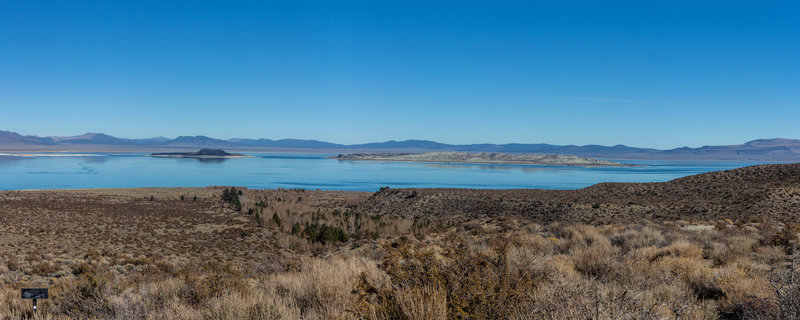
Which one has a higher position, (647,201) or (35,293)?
(35,293)

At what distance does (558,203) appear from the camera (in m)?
29.1

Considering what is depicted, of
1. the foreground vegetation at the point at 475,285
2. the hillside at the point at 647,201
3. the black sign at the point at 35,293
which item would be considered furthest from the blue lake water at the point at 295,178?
the black sign at the point at 35,293

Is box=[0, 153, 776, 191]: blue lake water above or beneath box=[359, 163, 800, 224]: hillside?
beneath

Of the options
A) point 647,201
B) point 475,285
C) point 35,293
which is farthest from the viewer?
point 647,201

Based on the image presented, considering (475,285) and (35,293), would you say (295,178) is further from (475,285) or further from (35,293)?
(475,285)

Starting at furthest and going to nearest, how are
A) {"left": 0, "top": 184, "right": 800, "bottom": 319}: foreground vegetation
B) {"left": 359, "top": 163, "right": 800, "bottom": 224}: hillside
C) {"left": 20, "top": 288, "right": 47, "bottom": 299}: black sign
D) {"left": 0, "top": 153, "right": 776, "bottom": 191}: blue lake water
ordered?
{"left": 0, "top": 153, "right": 776, "bottom": 191}: blue lake water < {"left": 359, "top": 163, "right": 800, "bottom": 224}: hillside < {"left": 20, "top": 288, "right": 47, "bottom": 299}: black sign < {"left": 0, "top": 184, "right": 800, "bottom": 319}: foreground vegetation

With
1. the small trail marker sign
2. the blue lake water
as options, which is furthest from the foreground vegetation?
the blue lake water

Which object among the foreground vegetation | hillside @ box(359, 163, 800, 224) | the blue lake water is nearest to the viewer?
the foreground vegetation

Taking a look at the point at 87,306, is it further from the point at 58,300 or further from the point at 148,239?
the point at 148,239

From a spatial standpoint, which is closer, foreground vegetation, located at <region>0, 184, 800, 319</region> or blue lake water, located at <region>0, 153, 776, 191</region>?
foreground vegetation, located at <region>0, 184, 800, 319</region>

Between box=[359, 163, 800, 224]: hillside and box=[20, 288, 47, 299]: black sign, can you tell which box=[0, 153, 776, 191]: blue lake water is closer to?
box=[359, 163, 800, 224]: hillside

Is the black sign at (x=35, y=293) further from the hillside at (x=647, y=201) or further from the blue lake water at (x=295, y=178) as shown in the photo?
the blue lake water at (x=295, y=178)


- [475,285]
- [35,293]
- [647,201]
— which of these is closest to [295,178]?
[647,201]

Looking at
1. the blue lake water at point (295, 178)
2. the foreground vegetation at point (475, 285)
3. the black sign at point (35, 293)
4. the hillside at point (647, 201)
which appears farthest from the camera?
the blue lake water at point (295, 178)
